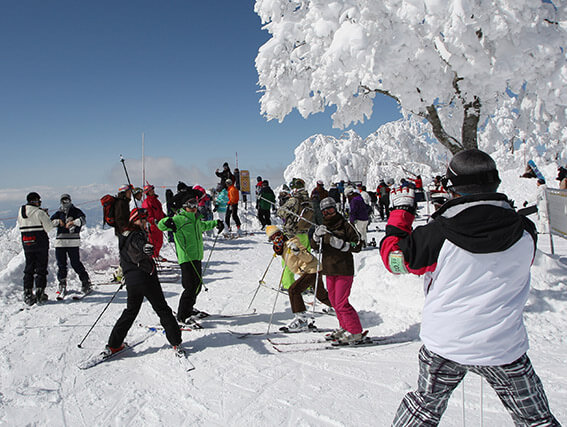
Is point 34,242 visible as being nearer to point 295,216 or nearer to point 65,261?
point 65,261

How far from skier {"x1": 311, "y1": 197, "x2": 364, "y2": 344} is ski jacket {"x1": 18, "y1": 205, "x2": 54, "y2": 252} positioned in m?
5.12

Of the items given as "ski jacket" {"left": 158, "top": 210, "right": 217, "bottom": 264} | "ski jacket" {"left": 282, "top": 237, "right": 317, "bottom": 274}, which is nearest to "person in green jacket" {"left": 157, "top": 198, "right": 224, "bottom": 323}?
"ski jacket" {"left": 158, "top": 210, "right": 217, "bottom": 264}

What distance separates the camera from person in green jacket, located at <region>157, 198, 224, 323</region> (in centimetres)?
513

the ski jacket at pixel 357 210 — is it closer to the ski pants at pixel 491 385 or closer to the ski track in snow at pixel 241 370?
the ski track in snow at pixel 241 370

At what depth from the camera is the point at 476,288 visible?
173cm


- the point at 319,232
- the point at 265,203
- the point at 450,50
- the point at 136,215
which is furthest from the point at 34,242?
the point at 265,203

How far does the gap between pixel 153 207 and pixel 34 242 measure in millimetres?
3312

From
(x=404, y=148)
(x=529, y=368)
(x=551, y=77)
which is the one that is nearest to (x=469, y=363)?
(x=529, y=368)

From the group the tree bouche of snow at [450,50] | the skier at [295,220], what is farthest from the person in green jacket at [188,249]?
the tree bouche of snow at [450,50]

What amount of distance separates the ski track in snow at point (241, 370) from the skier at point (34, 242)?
1.30 ft

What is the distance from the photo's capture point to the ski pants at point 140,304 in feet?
13.3

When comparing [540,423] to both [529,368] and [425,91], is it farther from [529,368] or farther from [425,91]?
[425,91]

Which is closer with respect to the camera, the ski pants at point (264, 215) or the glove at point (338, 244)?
the glove at point (338, 244)

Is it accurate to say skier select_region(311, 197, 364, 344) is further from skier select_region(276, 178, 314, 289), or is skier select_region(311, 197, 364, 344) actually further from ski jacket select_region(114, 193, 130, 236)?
ski jacket select_region(114, 193, 130, 236)
